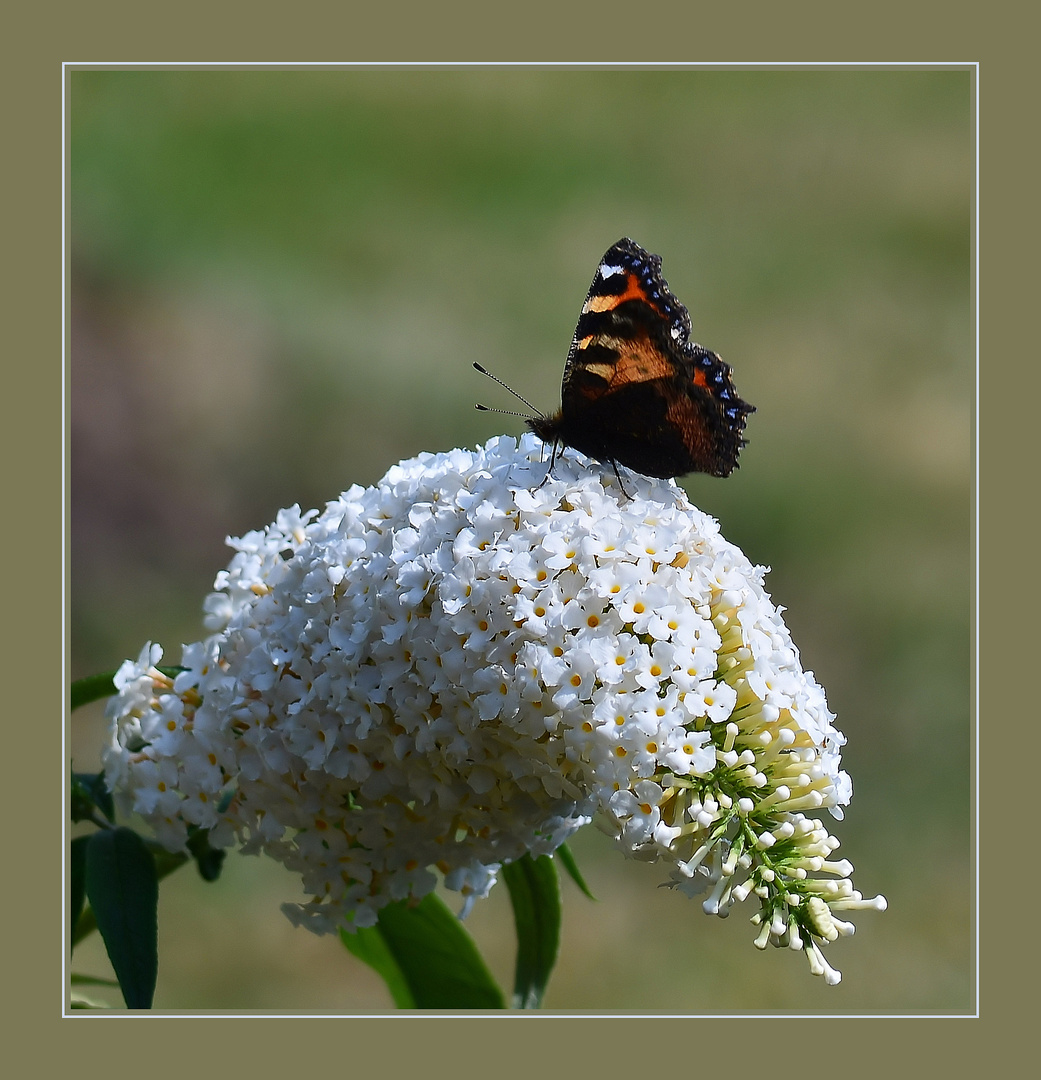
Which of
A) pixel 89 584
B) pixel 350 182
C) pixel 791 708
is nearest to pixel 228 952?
pixel 89 584

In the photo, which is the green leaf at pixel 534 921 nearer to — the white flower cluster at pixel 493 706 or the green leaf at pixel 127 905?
the white flower cluster at pixel 493 706

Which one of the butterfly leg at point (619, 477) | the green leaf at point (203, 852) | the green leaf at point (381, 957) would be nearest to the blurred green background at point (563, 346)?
the green leaf at point (381, 957)

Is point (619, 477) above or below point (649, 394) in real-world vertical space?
below

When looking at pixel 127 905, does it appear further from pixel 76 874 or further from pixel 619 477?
pixel 619 477

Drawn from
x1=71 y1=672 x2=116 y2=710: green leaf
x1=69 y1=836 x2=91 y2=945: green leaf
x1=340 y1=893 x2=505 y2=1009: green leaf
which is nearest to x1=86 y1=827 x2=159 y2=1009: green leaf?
x1=69 y1=836 x2=91 y2=945: green leaf

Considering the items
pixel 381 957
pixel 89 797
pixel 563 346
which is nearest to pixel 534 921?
pixel 381 957
